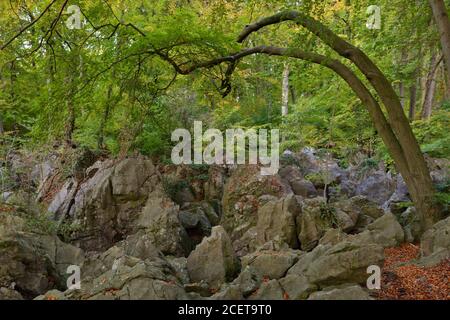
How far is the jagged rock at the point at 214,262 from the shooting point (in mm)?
8172

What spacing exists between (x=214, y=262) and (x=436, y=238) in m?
4.29

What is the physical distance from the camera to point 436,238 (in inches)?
316

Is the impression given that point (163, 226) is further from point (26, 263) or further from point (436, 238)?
point (436, 238)

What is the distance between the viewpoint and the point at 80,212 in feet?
42.4

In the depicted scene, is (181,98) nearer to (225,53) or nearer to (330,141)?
(330,141)

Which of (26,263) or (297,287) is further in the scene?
(26,263)

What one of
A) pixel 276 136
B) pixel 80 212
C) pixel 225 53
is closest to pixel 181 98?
pixel 276 136

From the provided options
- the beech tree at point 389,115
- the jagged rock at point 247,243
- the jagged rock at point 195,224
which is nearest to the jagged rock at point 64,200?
the jagged rock at point 195,224

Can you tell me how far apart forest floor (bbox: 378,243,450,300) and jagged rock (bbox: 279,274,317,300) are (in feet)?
3.19

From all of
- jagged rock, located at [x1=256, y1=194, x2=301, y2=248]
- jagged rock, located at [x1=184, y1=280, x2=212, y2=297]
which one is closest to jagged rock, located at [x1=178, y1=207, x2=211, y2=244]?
jagged rock, located at [x1=256, y1=194, x2=301, y2=248]

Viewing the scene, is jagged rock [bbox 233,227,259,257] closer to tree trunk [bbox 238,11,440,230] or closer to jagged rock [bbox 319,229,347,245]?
jagged rock [bbox 319,229,347,245]

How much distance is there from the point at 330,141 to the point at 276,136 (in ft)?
8.39

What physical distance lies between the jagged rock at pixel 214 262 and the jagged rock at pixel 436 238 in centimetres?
375

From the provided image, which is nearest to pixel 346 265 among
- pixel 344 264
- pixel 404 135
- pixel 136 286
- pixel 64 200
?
pixel 344 264
